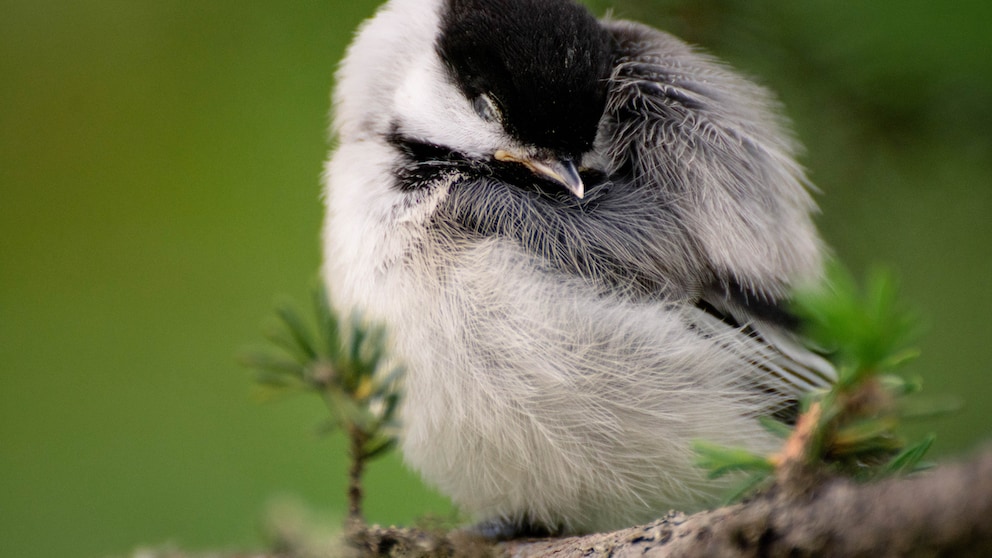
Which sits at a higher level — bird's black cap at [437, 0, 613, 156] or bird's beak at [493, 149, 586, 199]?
bird's black cap at [437, 0, 613, 156]

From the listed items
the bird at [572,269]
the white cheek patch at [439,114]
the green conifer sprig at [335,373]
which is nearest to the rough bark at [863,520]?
the green conifer sprig at [335,373]

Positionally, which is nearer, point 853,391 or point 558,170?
point 853,391

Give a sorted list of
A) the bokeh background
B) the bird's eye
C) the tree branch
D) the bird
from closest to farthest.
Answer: the tree branch
the bird
the bird's eye
the bokeh background

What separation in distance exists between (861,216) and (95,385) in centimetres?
169

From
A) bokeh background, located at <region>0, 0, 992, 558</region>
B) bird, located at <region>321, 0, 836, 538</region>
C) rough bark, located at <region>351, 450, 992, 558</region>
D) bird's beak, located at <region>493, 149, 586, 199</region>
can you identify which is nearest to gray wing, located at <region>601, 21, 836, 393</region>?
bird, located at <region>321, 0, 836, 538</region>

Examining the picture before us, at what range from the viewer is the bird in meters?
0.89

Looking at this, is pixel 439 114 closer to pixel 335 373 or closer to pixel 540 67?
pixel 540 67

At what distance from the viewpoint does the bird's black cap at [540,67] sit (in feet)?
3.10

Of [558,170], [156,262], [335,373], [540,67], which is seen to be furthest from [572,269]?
[156,262]

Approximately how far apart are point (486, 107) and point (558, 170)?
0.15 metres

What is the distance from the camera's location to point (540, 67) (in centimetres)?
94

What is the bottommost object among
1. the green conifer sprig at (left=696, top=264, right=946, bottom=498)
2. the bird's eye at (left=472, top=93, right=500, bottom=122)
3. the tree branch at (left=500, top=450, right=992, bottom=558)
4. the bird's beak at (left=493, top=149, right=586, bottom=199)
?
the tree branch at (left=500, top=450, right=992, bottom=558)

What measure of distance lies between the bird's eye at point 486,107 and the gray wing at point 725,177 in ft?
0.51

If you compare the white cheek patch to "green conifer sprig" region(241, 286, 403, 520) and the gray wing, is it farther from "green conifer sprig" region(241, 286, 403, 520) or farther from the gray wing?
"green conifer sprig" region(241, 286, 403, 520)
